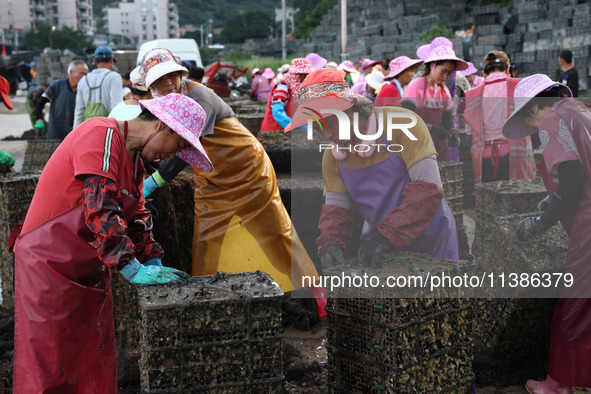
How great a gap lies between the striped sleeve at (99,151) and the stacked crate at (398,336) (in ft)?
3.85

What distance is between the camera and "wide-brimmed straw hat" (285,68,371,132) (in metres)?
3.19

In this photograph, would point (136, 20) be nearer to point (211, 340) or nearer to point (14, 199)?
point (14, 199)

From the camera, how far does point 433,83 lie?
5453 millimetres

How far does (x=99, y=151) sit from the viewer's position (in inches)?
95.9

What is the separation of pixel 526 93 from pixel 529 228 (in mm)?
720

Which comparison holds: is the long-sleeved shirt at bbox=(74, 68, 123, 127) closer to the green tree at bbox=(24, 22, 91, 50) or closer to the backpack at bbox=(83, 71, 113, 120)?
the backpack at bbox=(83, 71, 113, 120)

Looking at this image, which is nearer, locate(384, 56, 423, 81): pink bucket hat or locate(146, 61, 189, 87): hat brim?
locate(146, 61, 189, 87): hat brim

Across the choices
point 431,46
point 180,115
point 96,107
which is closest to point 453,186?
point 431,46

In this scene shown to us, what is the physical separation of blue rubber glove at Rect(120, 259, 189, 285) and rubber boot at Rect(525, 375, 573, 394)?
6.70 feet

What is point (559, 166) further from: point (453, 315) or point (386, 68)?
point (386, 68)

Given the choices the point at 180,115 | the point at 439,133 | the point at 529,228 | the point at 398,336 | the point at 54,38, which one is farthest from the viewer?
the point at 54,38

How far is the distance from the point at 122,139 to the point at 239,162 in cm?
139

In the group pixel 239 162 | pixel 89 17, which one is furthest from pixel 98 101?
pixel 89 17

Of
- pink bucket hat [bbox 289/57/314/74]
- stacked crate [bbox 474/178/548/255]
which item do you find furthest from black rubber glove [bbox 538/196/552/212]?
pink bucket hat [bbox 289/57/314/74]
